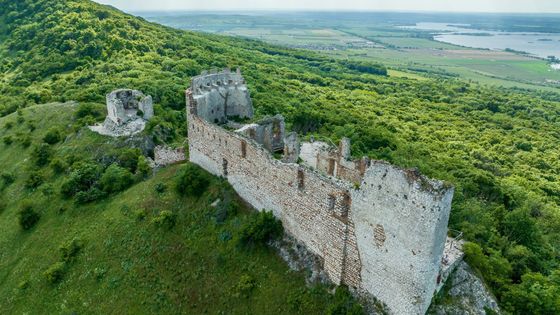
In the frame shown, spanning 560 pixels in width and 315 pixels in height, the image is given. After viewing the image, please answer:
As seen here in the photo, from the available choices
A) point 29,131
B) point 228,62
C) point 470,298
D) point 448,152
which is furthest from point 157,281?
point 228,62

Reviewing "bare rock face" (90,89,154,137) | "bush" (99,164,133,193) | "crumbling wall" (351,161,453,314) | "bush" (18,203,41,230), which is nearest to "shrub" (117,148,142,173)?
"bush" (99,164,133,193)

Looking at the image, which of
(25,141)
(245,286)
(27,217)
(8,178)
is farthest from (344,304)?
(25,141)

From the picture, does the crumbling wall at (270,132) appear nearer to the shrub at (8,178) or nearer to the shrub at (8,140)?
the shrub at (8,178)

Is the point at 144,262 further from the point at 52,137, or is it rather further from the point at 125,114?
the point at 52,137

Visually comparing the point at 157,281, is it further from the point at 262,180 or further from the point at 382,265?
the point at 382,265

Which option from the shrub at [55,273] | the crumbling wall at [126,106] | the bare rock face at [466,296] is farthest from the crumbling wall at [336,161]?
the crumbling wall at [126,106]

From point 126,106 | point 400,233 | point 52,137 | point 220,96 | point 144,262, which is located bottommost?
point 144,262
